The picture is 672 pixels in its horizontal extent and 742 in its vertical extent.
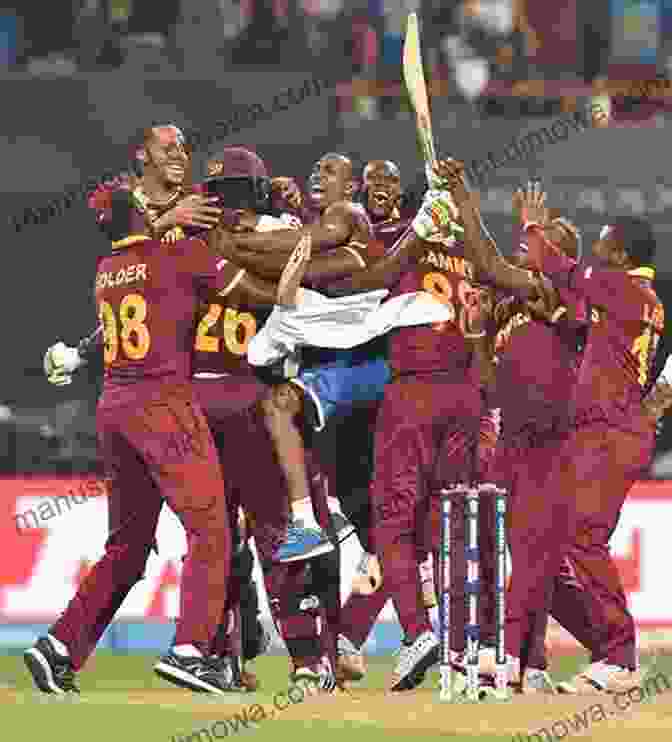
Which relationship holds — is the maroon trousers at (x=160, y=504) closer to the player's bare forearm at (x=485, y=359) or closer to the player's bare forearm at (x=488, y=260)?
the player's bare forearm at (x=488, y=260)

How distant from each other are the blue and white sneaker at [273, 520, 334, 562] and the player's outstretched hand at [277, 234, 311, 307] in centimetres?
97

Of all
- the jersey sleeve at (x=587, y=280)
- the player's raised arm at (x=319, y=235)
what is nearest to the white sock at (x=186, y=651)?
the player's raised arm at (x=319, y=235)

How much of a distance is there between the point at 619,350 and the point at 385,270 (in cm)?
123

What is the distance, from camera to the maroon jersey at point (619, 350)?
12789 millimetres

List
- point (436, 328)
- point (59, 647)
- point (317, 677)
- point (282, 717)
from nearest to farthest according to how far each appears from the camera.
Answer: point (282, 717) < point (59, 647) < point (317, 677) < point (436, 328)

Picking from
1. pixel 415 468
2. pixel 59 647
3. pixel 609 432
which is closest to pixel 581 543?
pixel 609 432

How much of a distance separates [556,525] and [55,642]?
7.41ft

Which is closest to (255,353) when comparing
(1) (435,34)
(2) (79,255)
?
(2) (79,255)

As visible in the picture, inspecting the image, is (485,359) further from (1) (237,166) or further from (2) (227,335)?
(1) (237,166)

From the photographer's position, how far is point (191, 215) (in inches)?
476

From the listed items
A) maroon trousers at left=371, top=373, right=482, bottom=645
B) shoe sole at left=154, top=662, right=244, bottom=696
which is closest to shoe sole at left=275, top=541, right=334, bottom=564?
maroon trousers at left=371, top=373, right=482, bottom=645

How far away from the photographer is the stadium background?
22.0 m

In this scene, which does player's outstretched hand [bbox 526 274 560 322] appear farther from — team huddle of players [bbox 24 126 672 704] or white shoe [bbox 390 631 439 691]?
white shoe [bbox 390 631 439 691]

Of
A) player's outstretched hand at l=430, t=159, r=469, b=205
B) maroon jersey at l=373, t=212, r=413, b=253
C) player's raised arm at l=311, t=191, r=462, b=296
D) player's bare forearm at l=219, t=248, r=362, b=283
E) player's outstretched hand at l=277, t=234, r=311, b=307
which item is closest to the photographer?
player's outstretched hand at l=430, t=159, r=469, b=205
